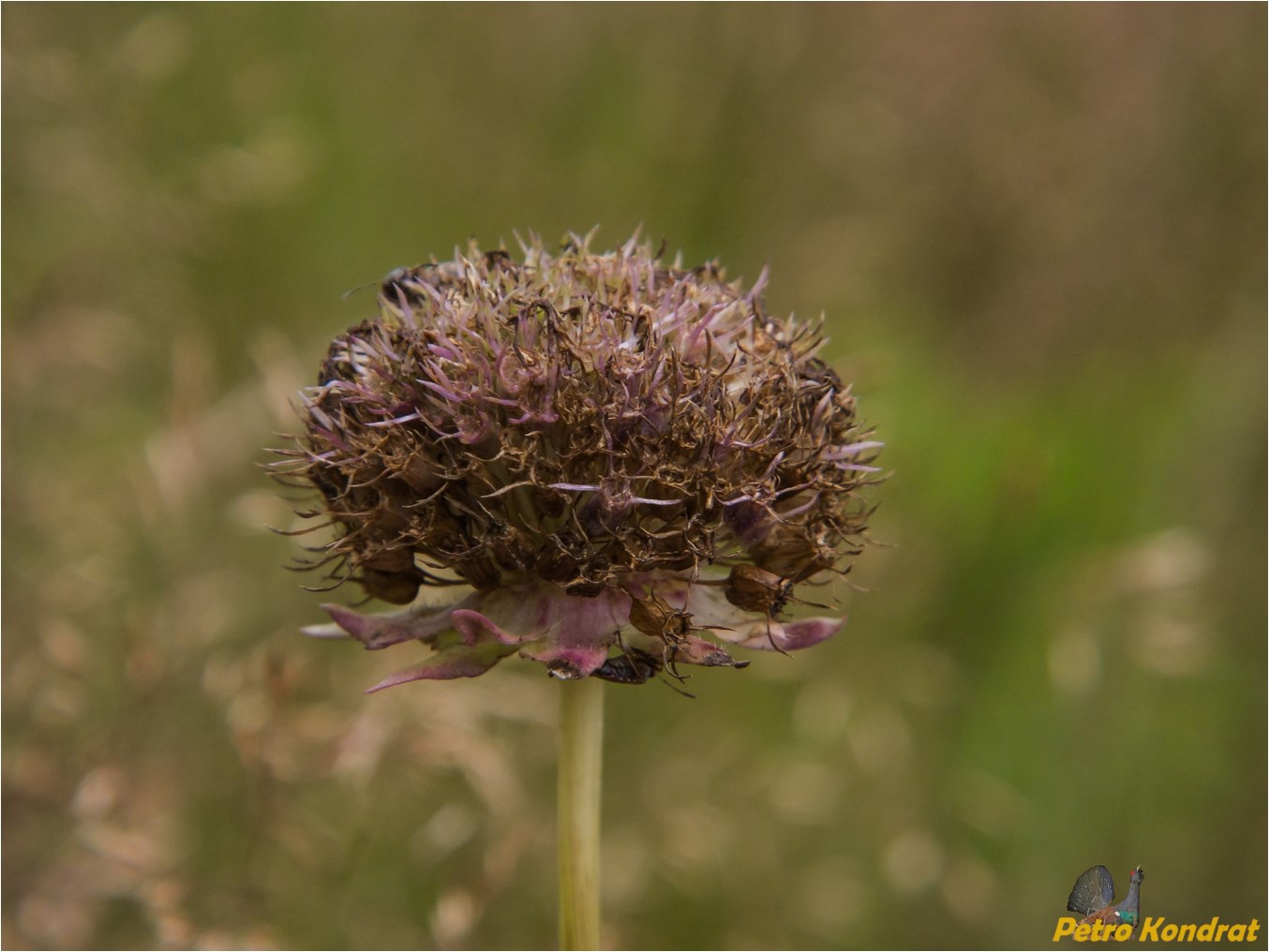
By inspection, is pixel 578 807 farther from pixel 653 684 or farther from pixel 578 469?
pixel 653 684

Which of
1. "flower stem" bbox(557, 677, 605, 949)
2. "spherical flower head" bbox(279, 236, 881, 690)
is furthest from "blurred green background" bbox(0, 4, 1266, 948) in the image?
"spherical flower head" bbox(279, 236, 881, 690)

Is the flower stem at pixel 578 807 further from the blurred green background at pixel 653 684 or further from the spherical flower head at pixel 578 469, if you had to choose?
the blurred green background at pixel 653 684

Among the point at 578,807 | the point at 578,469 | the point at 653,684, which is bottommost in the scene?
the point at 578,807

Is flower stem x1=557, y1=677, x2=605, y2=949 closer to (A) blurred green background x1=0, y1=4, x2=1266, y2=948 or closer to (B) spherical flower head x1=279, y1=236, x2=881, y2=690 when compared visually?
(B) spherical flower head x1=279, y1=236, x2=881, y2=690

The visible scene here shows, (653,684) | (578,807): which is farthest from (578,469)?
(653,684)

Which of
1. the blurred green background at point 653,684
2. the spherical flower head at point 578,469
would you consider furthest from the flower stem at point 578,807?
the blurred green background at point 653,684

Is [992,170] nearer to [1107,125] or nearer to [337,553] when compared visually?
[1107,125]

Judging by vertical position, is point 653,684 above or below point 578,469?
above
